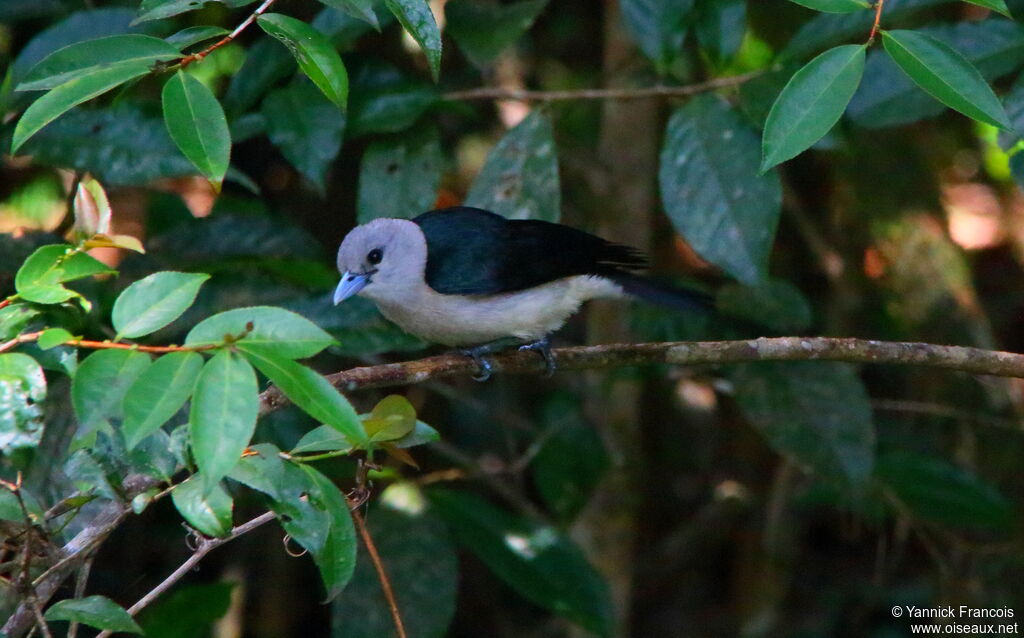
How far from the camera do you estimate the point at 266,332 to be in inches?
55.6

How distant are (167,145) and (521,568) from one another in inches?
64.0

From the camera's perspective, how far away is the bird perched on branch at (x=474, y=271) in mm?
3178

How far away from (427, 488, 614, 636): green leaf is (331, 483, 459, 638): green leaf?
0.41ft

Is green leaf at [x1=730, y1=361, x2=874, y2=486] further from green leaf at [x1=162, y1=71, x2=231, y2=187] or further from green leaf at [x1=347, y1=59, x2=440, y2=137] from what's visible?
green leaf at [x1=162, y1=71, x2=231, y2=187]

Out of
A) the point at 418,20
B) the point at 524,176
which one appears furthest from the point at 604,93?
the point at 418,20

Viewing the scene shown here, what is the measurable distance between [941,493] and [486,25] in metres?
2.28

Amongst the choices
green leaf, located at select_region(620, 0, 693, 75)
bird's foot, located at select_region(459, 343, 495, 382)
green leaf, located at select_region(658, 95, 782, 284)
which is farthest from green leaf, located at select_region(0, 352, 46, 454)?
green leaf, located at select_region(620, 0, 693, 75)

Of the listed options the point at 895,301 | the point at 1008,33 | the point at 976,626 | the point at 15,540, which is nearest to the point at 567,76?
the point at 895,301

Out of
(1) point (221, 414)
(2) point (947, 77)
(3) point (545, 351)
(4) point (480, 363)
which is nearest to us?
(1) point (221, 414)

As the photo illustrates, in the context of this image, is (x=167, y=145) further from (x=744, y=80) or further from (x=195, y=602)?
(x=744, y=80)

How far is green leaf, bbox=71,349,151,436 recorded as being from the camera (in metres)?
1.42

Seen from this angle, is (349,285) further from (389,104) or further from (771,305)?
(771,305)

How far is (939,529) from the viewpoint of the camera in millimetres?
4176

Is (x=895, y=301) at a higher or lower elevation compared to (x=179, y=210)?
lower
